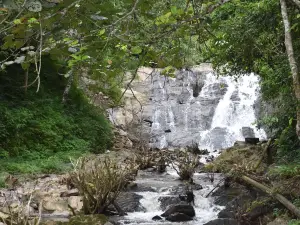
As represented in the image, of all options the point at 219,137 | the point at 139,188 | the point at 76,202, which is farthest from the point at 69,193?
the point at 219,137

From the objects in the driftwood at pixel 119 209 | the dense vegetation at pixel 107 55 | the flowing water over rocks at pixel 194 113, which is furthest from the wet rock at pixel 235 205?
the flowing water over rocks at pixel 194 113

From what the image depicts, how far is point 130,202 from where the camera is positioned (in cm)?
766

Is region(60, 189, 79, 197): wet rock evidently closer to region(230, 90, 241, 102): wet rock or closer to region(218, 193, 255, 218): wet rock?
region(218, 193, 255, 218): wet rock

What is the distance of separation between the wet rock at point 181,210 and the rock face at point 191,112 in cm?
→ 952

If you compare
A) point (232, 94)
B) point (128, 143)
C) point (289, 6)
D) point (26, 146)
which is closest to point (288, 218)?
point (289, 6)

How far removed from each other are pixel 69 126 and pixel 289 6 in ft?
25.1

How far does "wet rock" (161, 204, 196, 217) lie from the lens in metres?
6.91

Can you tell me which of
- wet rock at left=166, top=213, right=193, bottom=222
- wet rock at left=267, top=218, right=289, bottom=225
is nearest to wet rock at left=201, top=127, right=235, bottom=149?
wet rock at left=166, top=213, right=193, bottom=222

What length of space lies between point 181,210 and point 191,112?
41.2ft

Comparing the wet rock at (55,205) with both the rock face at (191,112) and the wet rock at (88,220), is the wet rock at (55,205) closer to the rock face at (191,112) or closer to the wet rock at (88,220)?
the wet rock at (88,220)

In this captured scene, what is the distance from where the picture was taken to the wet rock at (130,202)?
7.40 meters

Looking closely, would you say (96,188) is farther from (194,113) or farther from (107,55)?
(194,113)

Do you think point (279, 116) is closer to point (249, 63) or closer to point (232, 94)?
point (249, 63)

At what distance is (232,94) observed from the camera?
65.0 ft
